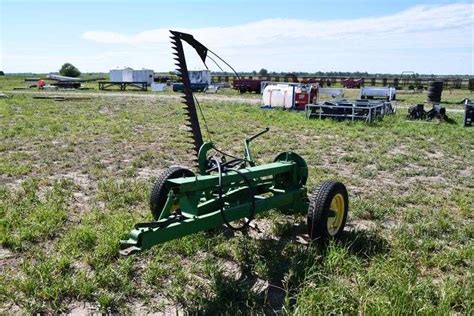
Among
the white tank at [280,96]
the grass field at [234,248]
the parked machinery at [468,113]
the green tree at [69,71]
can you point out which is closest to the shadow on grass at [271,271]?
the grass field at [234,248]

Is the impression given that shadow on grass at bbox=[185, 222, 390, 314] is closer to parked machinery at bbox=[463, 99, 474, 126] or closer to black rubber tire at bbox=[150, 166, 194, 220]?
black rubber tire at bbox=[150, 166, 194, 220]

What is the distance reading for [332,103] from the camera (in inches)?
697

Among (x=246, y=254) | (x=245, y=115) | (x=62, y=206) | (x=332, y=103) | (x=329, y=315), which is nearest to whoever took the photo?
(x=329, y=315)

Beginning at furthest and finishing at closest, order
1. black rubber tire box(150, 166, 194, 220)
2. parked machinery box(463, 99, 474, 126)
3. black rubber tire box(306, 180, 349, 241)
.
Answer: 1. parked machinery box(463, 99, 474, 126)
2. black rubber tire box(150, 166, 194, 220)
3. black rubber tire box(306, 180, 349, 241)

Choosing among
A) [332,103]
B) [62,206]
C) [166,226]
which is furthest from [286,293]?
[332,103]

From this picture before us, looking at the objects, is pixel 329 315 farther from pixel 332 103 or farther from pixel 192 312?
pixel 332 103

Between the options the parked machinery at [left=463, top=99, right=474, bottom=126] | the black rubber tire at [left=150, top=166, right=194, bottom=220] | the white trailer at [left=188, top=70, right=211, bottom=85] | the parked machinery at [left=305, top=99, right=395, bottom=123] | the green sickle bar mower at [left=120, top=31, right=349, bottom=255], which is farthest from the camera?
the white trailer at [left=188, top=70, right=211, bottom=85]

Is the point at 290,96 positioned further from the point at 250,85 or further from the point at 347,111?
the point at 250,85

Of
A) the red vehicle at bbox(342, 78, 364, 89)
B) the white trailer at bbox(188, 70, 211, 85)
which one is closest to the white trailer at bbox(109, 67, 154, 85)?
the white trailer at bbox(188, 70, 211, 85)

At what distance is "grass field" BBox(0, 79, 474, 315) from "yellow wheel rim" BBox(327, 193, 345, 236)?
0.62 ft

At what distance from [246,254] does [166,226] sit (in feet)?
4.13

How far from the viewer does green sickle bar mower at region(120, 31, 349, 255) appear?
3.64 meters

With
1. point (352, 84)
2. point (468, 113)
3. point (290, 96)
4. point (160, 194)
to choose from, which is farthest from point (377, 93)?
point (352, 84)

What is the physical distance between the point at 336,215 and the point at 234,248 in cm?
127
